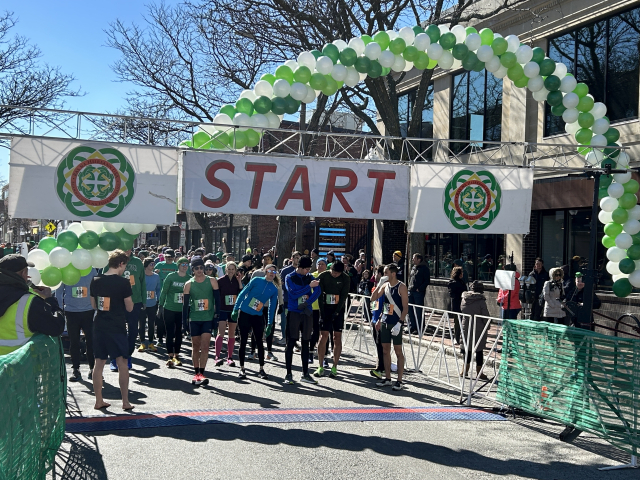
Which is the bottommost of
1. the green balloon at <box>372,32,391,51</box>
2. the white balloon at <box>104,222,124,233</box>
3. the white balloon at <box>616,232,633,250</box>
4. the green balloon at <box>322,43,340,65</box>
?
the white balloon at <box>104,222,124,233</box>

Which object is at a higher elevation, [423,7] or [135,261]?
[423,7]

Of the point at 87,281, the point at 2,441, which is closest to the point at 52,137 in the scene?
the point at 87,281

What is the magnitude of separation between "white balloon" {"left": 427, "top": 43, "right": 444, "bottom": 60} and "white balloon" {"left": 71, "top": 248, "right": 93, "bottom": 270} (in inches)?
257

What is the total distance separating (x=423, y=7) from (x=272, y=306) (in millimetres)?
10505

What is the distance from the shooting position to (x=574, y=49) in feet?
55.8

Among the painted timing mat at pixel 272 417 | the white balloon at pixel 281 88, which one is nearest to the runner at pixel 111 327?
the painted timing mat at pixel 272 417

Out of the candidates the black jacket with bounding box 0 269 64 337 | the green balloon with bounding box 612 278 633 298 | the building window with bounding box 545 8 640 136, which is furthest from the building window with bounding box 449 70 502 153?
the black jacket with bounding box 0 269 64 337

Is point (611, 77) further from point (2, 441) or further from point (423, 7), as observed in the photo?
point (2, 441)

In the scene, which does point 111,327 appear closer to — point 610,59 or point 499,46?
point 499,46

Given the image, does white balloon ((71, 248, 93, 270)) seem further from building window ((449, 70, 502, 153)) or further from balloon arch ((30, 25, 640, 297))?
building window ((449, 70, 502, 153))

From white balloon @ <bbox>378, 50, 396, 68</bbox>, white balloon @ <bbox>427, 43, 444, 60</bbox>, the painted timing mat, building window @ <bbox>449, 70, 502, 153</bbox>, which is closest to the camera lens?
the painted timing mat

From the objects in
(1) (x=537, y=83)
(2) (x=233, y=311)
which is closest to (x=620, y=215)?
(1) (x=537, y=83)

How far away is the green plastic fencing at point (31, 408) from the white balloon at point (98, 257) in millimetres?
3481

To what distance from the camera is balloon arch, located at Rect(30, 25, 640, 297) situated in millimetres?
10398
